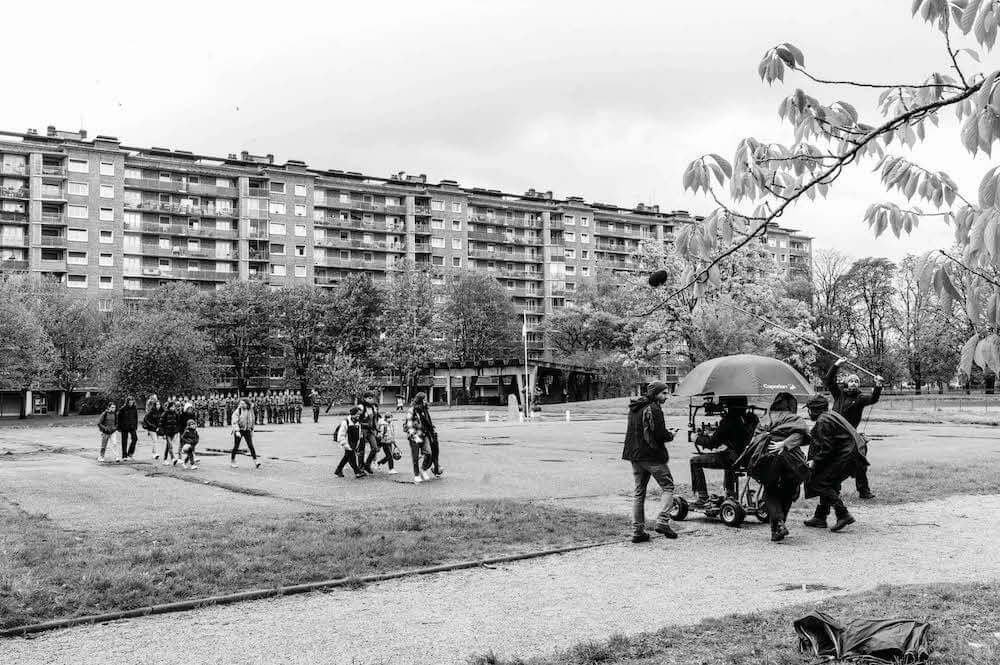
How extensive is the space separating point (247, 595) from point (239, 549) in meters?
1.77

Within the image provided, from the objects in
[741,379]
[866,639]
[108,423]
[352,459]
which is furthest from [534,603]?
[108,423]

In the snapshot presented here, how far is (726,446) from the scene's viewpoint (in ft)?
39.6

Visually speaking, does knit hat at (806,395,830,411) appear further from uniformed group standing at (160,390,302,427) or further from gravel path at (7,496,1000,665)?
uniformed group standing at (160,390,302,427)

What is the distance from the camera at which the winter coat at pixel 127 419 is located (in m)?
22.1

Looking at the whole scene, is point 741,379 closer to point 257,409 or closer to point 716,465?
point 716,465

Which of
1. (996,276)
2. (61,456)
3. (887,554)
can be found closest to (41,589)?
(996,276)

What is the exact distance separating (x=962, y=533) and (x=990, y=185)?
887 cm

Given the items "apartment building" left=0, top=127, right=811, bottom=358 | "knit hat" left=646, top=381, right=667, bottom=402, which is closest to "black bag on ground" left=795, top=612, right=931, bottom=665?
"knit hat" left=646, top=381, right=667, bottom=402

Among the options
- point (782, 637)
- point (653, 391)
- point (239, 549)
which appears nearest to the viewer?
point (782, 637)

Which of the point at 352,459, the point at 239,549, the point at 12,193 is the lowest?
the point at 239,549

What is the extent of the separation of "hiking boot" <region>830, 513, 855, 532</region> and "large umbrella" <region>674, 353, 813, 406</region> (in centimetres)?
191

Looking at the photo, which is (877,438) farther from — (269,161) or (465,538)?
(269,161)

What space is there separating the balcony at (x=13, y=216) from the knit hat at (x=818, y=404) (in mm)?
94821

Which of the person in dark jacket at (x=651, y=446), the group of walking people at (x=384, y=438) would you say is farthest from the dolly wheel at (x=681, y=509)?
the group of walking people at (x=384, y=438)
